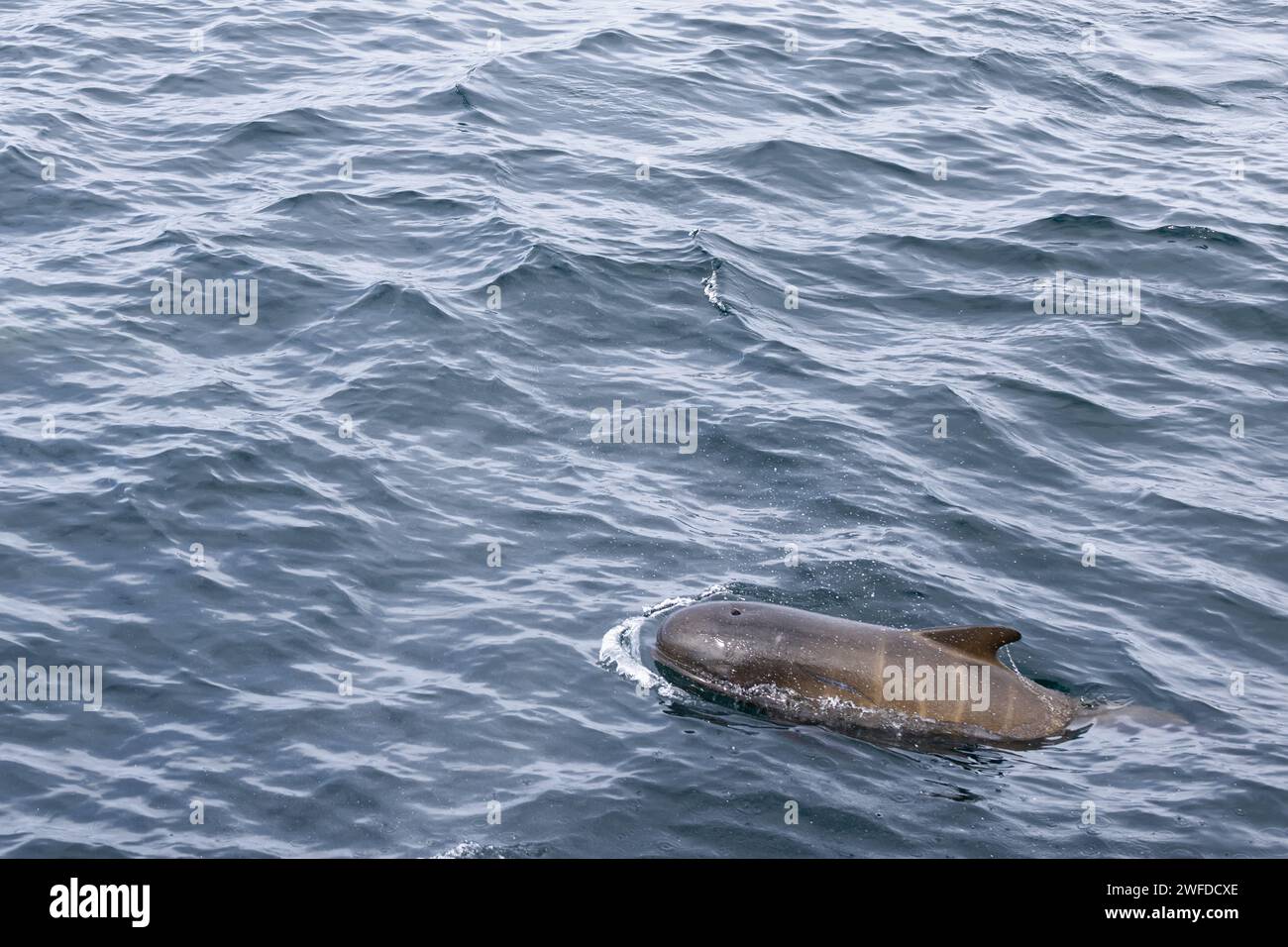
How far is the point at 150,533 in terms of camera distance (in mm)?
15469

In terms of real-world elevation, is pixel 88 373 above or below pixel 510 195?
below

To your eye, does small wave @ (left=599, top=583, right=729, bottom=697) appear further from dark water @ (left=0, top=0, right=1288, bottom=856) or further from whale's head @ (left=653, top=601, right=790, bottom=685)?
whale's head @ (left=653, top=601, right=790, bottom=685)

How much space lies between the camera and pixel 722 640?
1385cm

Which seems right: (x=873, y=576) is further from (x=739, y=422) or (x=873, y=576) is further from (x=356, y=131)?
(x=356, y=131)

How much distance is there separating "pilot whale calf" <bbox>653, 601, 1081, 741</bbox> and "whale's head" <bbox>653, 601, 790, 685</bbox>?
0.01 metres

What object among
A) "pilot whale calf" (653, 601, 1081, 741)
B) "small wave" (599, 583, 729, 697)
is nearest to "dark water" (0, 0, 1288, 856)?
"small wave" (599, 583, 729, 697)

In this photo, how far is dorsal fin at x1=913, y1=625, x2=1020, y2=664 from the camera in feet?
43.0

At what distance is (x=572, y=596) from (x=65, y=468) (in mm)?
6051

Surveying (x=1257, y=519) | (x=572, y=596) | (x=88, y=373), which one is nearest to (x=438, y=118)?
(x=88, y=373)

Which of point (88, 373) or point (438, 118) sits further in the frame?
point (438, 118)

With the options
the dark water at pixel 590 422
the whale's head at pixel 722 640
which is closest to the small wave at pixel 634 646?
the dark water at pixel 590 422

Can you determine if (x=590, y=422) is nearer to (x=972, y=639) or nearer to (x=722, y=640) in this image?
(x=722, y=640)

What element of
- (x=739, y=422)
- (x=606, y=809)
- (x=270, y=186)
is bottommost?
(x=606, y=809)

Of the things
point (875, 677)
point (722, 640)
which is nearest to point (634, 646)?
point (722, 640)
